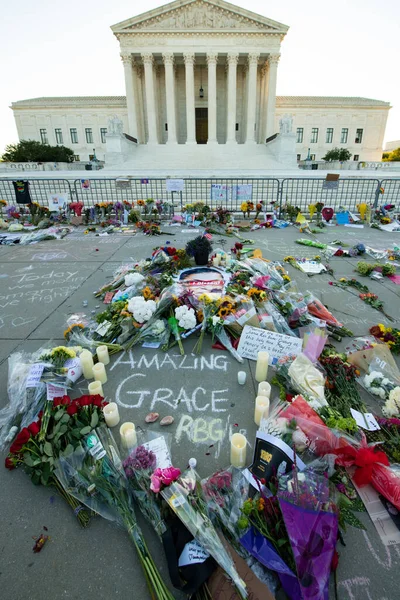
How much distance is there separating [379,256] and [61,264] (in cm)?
761

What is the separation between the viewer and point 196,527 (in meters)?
1.76

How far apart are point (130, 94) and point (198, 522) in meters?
45.3

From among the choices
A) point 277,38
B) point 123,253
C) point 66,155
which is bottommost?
point 123,253

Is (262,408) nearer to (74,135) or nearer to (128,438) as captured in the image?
(128,438)

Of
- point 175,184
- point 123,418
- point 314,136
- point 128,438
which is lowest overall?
point 123,418

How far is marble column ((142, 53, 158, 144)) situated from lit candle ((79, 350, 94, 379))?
129 feet

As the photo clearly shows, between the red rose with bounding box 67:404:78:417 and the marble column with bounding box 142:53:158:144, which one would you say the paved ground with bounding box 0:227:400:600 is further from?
the marble column with bounding box 142:53:158:144

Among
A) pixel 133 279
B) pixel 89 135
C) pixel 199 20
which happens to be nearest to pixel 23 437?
pixel 133 279

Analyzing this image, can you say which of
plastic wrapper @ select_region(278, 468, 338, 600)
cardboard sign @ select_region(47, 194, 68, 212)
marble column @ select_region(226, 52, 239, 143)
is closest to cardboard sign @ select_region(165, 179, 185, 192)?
cardboard sign @ select_region(47, 194, 68, 212)

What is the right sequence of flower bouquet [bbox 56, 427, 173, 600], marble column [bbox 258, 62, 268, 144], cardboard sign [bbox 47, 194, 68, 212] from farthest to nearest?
marble column [bbox 258, 62, 268, 144] < cardboard sign [bbox 47, 194, 68, 212] < flower bouquet [bbox 56, 427, 173, 600]

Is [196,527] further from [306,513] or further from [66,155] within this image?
[66,155]

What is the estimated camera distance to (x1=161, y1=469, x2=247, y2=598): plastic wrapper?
5.32 ft

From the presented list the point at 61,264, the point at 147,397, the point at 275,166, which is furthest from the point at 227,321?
the point at 275,166

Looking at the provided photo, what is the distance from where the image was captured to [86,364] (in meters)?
3.28
